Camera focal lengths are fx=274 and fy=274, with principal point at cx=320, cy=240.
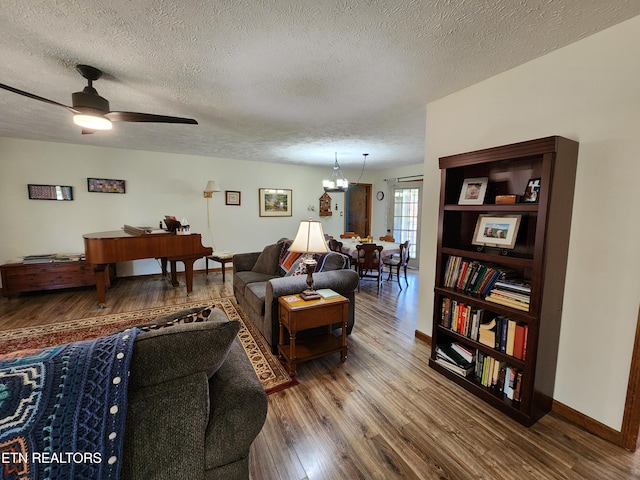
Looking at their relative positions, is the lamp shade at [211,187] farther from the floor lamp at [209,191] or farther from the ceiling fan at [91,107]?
the ceiling fan at [91,107]

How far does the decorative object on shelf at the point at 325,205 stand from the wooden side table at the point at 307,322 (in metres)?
4.69

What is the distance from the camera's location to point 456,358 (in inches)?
87.4

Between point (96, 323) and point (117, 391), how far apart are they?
3034 mm

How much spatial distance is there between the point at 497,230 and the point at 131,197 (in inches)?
218

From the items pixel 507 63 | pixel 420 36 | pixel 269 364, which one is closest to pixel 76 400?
pixel 269 364

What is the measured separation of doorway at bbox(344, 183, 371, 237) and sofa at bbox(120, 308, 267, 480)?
6.56m

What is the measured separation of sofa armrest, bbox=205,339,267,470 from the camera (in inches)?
41.5

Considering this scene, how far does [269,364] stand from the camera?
2.37 metres

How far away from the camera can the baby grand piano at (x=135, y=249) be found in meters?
3.34

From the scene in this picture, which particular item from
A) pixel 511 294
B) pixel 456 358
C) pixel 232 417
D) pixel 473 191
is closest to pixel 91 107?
pixel 232 417

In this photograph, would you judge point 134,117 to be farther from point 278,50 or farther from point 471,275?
point 471,275

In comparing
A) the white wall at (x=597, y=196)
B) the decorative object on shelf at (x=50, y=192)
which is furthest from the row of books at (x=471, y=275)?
the decorative object on shelf at (x=50, y=192)

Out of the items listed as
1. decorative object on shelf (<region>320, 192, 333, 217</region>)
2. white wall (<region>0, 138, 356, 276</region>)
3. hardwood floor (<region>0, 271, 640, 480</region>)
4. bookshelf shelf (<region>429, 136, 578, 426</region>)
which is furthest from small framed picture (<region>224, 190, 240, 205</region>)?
bookshelf shelf (<region>429, 136, 578, 426</region>)

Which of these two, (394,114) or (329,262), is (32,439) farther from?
(394,114)
